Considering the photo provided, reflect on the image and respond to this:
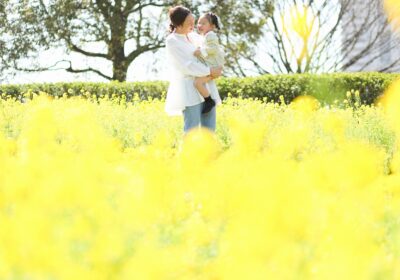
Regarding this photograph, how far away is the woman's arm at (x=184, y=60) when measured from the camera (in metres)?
6.64

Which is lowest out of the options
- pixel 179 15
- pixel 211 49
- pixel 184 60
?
pixel 184 60

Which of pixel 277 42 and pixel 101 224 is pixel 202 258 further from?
pixel 277 42

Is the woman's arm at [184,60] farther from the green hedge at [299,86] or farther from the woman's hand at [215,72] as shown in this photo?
the green hedge at [299,86]

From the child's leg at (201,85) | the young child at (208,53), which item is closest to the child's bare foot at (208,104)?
the young child at (208,53)

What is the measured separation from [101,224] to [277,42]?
20030 millimetres

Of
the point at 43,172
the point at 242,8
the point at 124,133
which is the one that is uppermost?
the point at 242,8

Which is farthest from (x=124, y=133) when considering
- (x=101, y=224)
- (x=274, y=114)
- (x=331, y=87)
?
(x=101, y=224)

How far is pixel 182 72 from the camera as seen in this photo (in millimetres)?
6758

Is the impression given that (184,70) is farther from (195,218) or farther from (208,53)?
(195,218)

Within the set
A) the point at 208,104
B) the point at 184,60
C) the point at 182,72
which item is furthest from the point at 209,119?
the point at 184,60

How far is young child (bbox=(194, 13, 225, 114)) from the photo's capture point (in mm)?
6822

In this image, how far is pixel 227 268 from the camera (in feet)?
6.21

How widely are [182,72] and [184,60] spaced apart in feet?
0.45

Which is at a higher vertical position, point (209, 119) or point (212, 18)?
point (212, 18)
